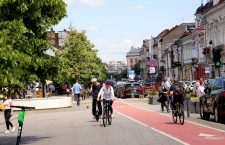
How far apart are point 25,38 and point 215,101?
9978mm

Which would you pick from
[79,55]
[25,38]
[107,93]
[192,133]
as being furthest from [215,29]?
[25,38]

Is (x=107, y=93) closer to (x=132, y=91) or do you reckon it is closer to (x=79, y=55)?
(x=132, y=91)

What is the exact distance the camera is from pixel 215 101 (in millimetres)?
23859

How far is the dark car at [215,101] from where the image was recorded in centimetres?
2311

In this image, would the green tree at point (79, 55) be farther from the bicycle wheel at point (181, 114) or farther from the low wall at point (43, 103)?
the bicycle wheel at point (181, 114)

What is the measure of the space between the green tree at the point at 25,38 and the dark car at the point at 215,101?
25.4 feet

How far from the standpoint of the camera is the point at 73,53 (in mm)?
84312

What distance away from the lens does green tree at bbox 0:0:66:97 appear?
13.9 m

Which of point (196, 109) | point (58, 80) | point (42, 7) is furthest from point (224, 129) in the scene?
point (196, 109)

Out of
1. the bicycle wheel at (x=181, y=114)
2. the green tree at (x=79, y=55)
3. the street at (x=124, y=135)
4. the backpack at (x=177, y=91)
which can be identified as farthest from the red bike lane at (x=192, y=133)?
the green tree at (x=79, y=55)

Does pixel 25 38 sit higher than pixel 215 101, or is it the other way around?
pixel 25 38

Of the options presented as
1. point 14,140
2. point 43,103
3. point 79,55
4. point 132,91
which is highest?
point 79,55

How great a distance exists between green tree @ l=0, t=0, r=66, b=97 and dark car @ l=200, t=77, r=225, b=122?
775cm

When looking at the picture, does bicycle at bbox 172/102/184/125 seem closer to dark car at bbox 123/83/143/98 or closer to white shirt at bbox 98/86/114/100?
white shirt at bbox 98/86/114/100
